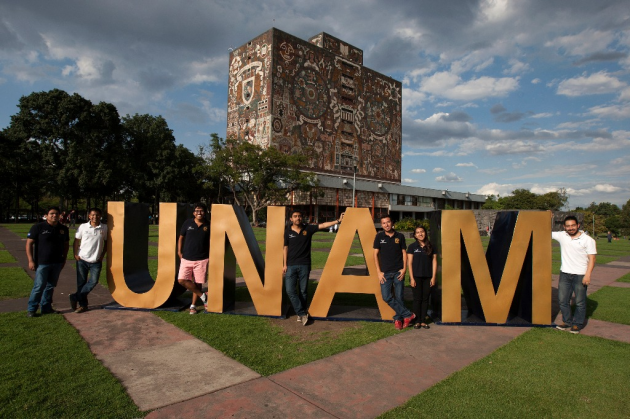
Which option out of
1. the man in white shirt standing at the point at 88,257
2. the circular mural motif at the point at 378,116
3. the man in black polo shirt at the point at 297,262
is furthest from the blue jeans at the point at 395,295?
the circular mural motif at the point at 378,116

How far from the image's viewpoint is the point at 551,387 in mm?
3664

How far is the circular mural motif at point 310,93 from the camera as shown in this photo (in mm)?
46969

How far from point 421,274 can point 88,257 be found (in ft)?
18.3

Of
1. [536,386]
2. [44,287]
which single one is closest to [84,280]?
[44,287]

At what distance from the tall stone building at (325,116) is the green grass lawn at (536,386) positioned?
120 ft

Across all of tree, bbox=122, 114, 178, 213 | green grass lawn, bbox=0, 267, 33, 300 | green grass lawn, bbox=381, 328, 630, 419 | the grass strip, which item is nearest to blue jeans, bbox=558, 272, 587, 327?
green grass lawn, bbox=381, 328, 630, 419

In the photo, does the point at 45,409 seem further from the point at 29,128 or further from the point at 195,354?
the point at 29,128

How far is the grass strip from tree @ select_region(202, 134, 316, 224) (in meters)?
30.0

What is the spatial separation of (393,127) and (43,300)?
2338 inches

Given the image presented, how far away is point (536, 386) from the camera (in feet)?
12.1

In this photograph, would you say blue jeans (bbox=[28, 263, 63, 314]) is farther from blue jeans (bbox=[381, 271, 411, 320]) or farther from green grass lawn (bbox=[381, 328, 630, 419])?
green grass lawn (bbox=[381, 328, 630, 419])

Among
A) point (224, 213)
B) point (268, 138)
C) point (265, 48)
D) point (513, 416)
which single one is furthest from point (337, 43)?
point (513, 416)

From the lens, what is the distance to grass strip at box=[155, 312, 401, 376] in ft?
14.1

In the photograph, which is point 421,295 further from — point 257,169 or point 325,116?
point 325,116
